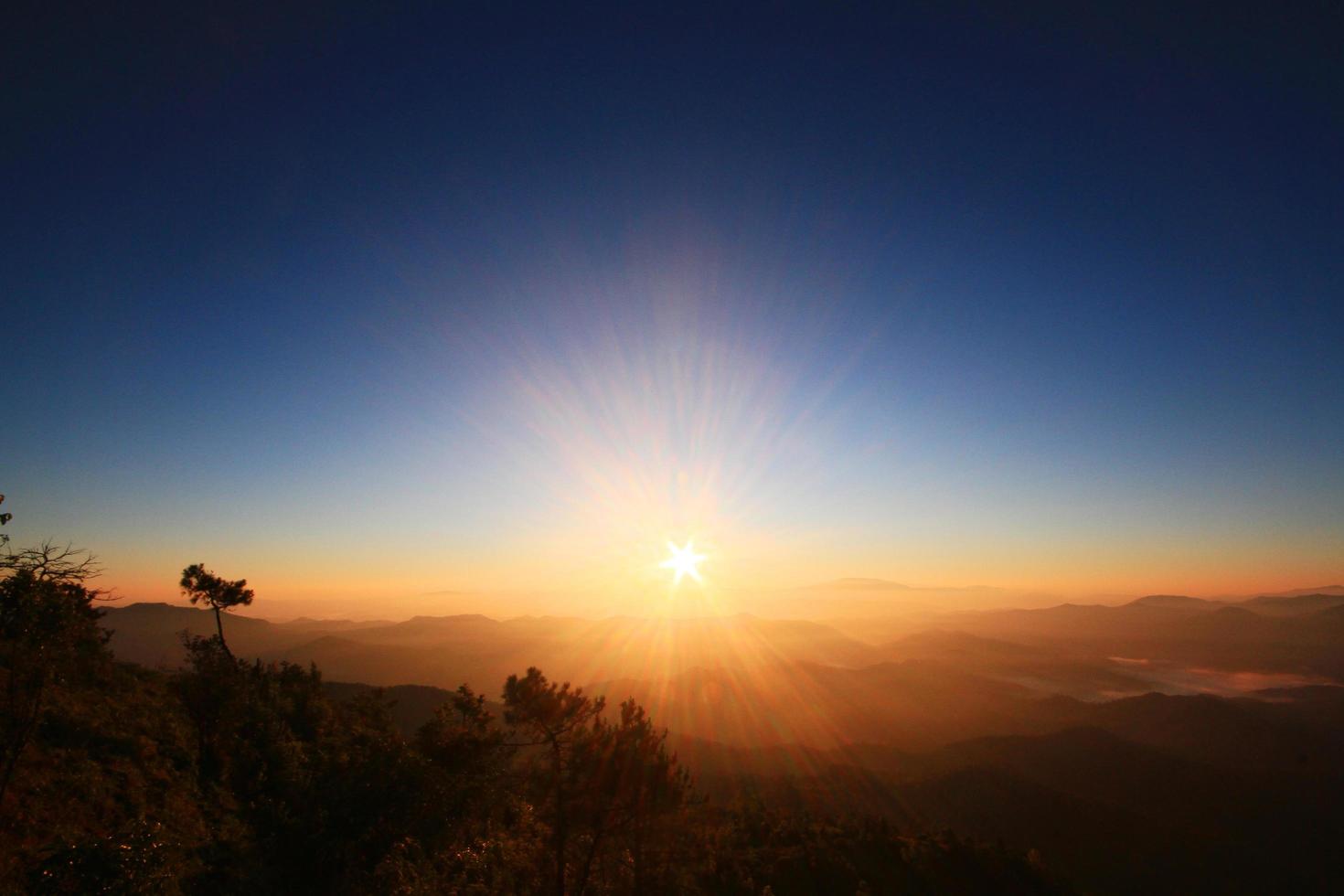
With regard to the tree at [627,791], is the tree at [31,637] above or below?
above

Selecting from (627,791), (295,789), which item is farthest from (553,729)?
(295,789)

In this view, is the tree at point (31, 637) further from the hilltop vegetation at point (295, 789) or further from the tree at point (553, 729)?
the tree at point (553, 729)

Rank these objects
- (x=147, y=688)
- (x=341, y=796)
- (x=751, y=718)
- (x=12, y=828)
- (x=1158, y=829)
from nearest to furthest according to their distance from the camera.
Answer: (x=12, y=828)
(x=341, y=796)
(x=147, y=688)
(x=1158, y=829)
(x=751, y=718)

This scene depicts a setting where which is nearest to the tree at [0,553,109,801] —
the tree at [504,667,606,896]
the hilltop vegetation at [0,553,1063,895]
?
the hilltop vegetation at [0,553,1063,895]

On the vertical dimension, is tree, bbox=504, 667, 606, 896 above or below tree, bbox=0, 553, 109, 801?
below

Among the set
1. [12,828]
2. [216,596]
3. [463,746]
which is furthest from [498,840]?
[216,596]

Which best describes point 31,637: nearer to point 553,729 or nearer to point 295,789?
point 295,789

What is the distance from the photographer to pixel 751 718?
199375 mm

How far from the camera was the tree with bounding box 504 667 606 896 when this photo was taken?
22766 mm

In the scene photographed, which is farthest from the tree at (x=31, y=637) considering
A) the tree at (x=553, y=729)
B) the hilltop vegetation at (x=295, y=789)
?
the tree at (x=553, y=729)

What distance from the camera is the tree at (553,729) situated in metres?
22.8

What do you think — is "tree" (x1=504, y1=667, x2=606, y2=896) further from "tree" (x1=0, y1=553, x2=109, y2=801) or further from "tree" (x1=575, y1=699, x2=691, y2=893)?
"tree" (x1=0, y1=553, x2=109, y2=801)

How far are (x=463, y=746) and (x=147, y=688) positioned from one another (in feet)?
64.6

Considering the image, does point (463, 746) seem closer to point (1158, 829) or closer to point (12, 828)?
point (12, 828)
